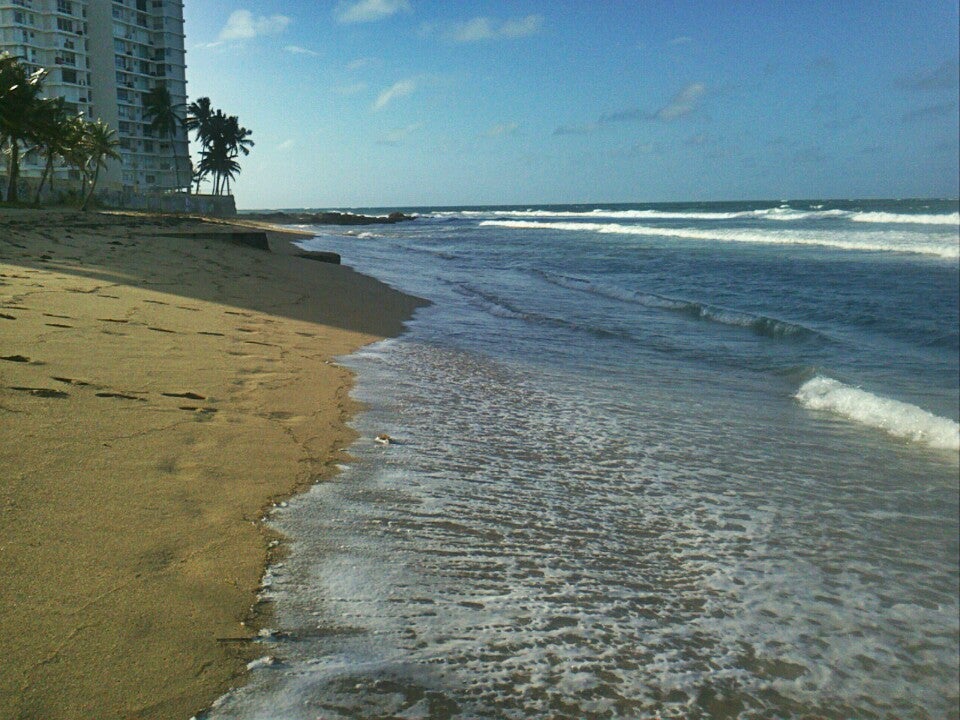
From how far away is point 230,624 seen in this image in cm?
238

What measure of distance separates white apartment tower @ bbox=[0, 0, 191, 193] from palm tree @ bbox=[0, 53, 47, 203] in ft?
86.2

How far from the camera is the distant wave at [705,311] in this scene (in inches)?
469

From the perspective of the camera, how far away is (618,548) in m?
3.50

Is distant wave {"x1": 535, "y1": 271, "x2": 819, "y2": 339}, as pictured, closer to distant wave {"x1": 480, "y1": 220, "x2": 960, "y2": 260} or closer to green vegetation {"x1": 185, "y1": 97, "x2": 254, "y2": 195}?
distant wave {"x1": 480, "y1": 220, "x2": 960, "y2": 260}

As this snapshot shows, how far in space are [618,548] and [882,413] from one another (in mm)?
4381

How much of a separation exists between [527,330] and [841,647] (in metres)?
7.98

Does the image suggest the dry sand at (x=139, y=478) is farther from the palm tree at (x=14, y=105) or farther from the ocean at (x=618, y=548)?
the palm tree at (x=14, y=105)

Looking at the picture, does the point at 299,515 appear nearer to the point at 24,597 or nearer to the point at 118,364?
the point at 24,597

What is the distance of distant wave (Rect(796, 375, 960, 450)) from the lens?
19.9ft

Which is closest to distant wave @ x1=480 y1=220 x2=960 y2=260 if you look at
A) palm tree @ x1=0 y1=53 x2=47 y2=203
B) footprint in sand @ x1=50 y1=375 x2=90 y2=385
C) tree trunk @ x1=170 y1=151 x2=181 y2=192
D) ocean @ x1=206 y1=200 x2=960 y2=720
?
ocean @ x1=206 y1=200 x2=960 y2=720

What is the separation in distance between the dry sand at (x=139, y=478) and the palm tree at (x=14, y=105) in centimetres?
3222

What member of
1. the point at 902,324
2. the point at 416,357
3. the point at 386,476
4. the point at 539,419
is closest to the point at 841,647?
the point at 386,476

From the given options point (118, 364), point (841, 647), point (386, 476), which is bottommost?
point (841, 647)

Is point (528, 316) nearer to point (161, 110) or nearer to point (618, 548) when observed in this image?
point (618, 548)
